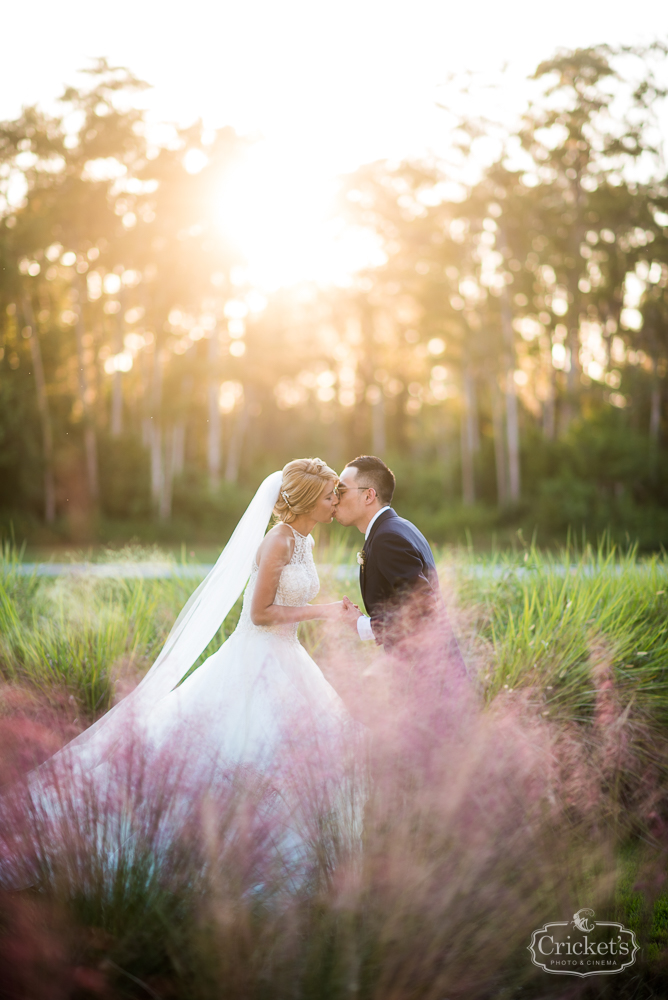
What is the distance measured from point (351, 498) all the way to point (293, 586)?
0.59 metres

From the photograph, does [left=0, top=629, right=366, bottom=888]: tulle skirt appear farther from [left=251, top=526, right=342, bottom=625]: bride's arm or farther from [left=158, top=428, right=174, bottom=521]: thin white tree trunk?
[left=158, top=428, right=174, bottom=521]: thin white tree trunk

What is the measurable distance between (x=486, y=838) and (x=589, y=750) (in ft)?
8.08

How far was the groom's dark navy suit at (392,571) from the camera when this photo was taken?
4.25 m

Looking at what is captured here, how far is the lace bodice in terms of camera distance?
4.52 m

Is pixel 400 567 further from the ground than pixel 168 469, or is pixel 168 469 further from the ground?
pixel 168 469

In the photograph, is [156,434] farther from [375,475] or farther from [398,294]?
[375,475]

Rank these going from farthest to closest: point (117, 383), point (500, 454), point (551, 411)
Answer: point (551, 411), point (117, 383), point (500, 454)

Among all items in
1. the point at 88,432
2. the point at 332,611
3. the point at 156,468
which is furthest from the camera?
the point at 156,468

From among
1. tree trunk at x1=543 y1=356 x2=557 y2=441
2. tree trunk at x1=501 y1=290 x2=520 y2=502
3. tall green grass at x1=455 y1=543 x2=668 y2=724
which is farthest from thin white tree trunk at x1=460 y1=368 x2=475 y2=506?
tall green grass at x1=455 y1=543 x2=668 y2=724

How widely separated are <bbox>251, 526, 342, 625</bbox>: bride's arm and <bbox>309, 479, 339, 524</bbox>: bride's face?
249 mm

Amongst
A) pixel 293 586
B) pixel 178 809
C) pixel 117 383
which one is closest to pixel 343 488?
pixel 293 586

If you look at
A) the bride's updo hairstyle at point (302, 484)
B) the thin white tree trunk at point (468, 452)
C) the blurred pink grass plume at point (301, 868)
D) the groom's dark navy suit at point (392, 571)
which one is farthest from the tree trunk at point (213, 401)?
the blurred pink grass plume at point (301, 868)

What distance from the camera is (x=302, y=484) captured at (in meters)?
4.48

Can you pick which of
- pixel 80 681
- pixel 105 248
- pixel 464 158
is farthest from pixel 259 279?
pixel 80 681
